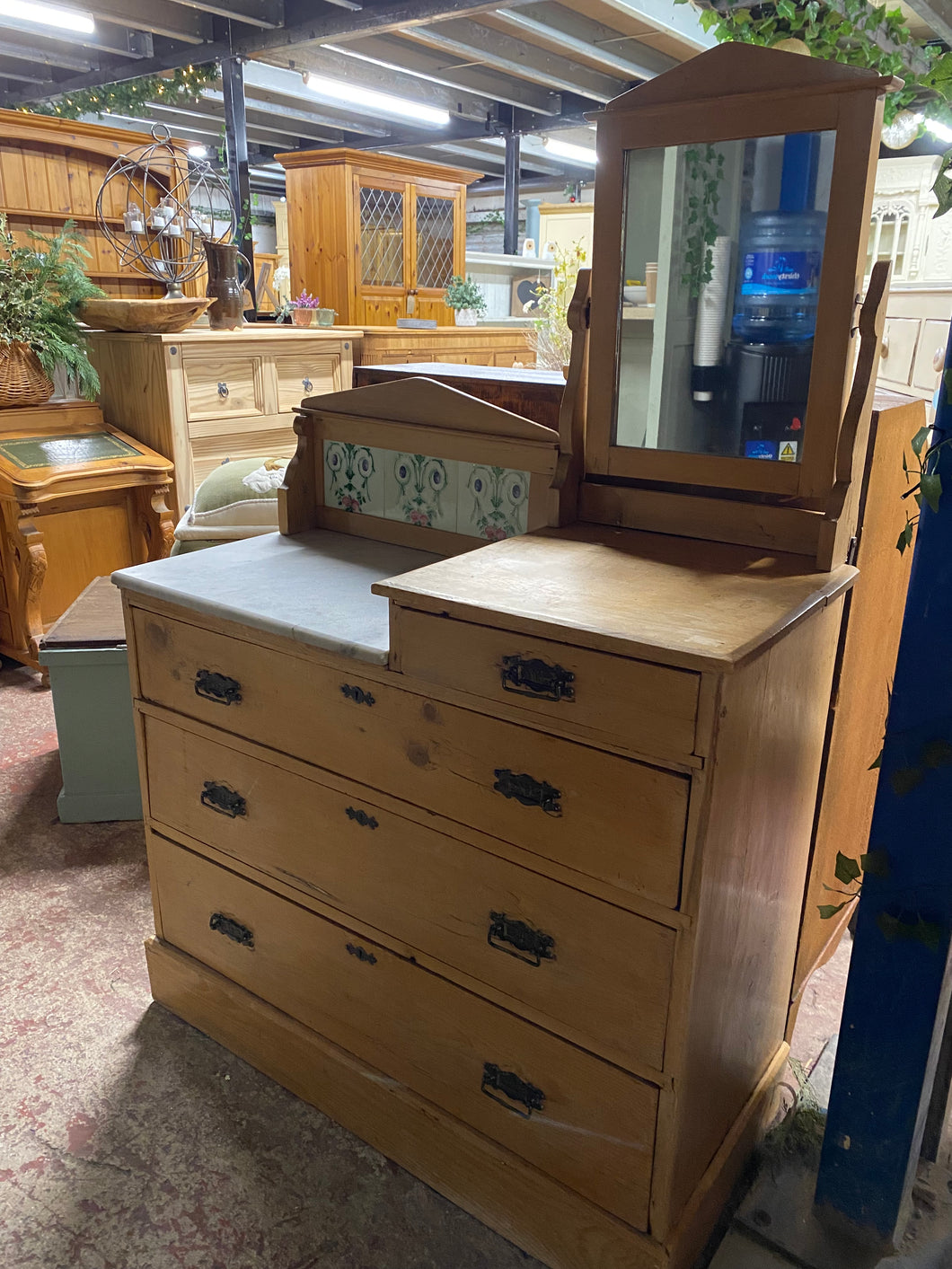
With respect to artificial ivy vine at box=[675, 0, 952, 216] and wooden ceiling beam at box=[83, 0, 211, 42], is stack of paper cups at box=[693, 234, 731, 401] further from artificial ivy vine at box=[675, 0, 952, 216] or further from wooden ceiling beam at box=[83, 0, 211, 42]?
wooden ceiling beam at box=[83, 0, 211, 42]

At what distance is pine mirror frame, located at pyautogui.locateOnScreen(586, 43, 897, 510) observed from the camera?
1226 millimetres

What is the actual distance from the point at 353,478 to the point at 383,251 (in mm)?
4865

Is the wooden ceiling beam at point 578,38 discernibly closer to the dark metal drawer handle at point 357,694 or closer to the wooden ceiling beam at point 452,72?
the wooden ceiling beam at point 452,72

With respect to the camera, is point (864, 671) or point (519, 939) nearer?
point (519, 939)

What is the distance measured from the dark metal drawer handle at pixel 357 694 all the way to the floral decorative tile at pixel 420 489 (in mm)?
488

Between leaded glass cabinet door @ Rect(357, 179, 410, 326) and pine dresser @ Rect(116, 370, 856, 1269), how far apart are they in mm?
4697

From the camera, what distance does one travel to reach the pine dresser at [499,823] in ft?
3.81

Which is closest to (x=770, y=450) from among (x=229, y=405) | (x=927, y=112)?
(x=927, y=112)

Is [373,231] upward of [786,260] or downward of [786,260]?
upward

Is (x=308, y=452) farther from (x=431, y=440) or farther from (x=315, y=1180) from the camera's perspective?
(x=315, y=1180)

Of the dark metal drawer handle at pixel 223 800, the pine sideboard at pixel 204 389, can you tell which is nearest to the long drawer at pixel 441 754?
the dark metal drawer handle at pixel 223 800

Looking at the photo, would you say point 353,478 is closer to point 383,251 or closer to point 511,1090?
point 511,1090

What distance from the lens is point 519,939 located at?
52.4 inches

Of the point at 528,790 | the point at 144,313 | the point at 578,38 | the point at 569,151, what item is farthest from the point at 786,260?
the point at 569,151
